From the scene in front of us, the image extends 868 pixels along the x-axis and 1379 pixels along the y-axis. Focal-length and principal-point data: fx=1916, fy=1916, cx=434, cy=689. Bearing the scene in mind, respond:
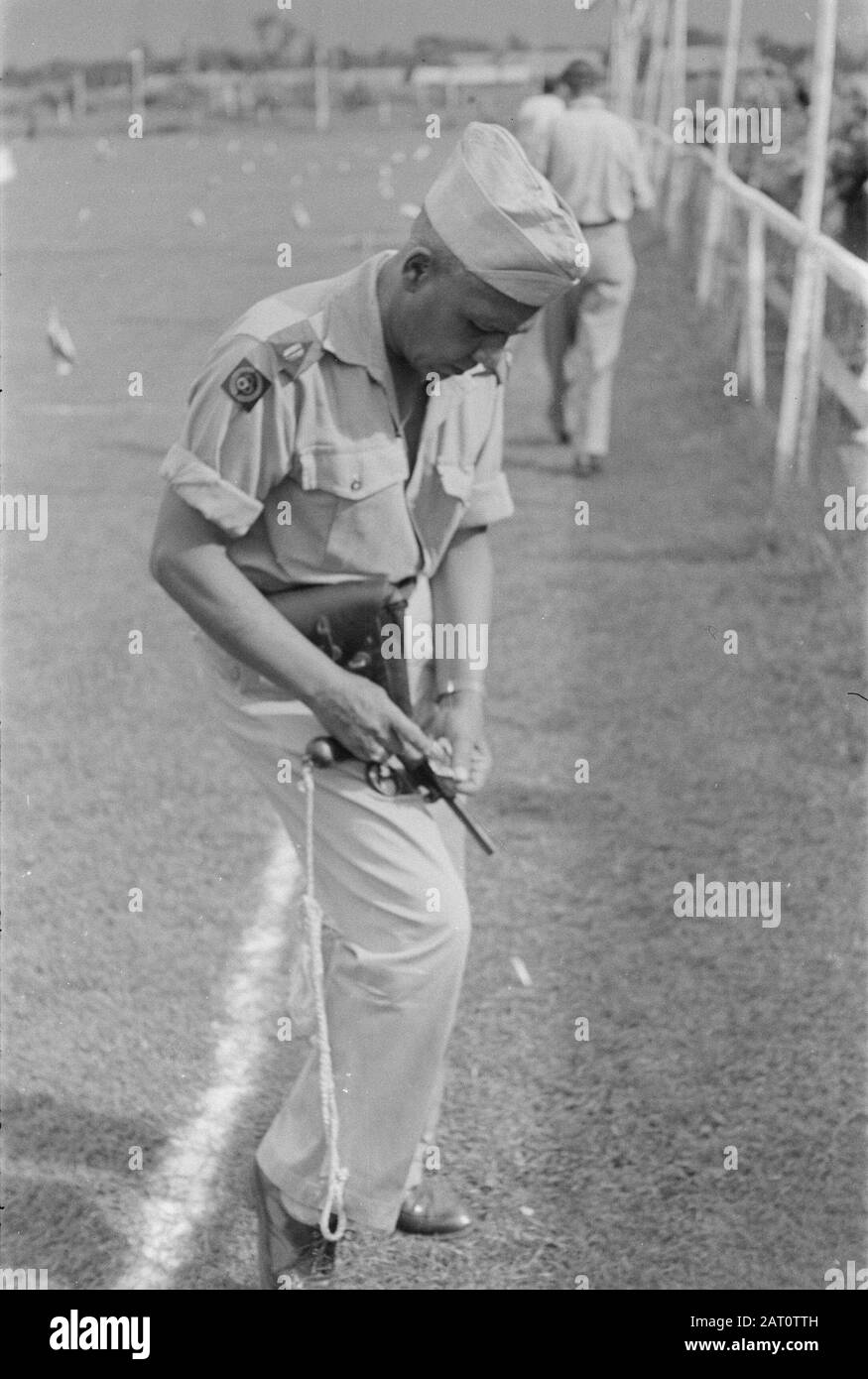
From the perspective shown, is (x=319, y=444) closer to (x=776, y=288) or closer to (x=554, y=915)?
(x=554, y=915)

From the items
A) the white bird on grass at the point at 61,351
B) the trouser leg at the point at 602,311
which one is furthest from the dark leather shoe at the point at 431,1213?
the white bird on grass at the point at 61,351

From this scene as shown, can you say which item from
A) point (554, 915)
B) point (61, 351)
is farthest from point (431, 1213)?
point (61, 351)

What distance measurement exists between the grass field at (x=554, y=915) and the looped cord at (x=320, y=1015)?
1.25 ft

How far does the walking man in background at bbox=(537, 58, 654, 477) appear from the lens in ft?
33.7

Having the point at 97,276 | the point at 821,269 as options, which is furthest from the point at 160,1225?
the point at 97,276

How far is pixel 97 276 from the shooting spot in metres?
19.5

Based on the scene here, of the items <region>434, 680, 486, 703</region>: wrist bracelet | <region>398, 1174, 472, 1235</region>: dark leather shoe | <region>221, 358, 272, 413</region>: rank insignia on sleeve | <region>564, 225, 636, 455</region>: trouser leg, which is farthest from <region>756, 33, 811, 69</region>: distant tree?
<region>221, 358, 272, 413</region>: rank insignia on sleeve

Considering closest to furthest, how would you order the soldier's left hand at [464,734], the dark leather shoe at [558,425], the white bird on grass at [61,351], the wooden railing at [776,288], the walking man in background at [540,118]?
1. the soldier's left hand at [464,734]
2. the wooden railing at [776,288]
3. the walking man in background at [540,118]
4. the dark leather shoe at [558,425]
5. the white bird on grass at [61,351]

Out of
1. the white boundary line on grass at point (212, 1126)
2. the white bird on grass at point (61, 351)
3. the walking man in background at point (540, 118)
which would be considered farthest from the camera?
the white bird on grass at point (61, 351)

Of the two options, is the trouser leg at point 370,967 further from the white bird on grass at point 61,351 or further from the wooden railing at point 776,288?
the white bird on grass at point 61,351

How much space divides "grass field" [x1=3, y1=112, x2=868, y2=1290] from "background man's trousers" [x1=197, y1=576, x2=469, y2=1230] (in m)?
0.37

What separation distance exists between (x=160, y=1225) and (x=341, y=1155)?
2.12ft

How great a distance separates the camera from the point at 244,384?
3049 millimetres

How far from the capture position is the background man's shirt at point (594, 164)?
10.3 metres
